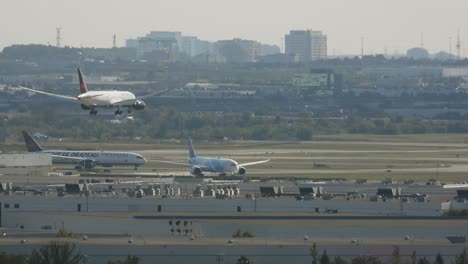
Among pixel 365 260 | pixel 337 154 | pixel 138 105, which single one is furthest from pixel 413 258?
pixel 337 154

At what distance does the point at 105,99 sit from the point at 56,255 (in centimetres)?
4830

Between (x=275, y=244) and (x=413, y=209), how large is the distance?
64.7ft

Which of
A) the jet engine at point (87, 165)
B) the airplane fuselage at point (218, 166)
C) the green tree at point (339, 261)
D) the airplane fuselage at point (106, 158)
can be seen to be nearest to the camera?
the green tree at point (339, 261)

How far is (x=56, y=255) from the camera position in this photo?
55.8 m

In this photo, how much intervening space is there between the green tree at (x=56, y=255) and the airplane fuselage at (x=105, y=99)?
1774 inches

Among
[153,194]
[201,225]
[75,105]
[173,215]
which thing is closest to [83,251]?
[201,225]

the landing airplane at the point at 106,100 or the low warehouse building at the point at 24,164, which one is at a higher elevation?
the landing airplane at the point at 106,100

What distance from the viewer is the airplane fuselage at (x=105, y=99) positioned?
10262 cm

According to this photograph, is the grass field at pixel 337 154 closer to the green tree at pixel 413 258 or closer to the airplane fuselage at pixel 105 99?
the airplane fuselage at pixel 105 99

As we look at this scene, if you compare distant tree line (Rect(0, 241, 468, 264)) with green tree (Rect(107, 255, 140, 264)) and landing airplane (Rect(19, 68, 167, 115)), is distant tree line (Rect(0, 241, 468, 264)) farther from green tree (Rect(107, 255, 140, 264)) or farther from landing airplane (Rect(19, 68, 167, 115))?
landing airplane (Rect(19, 68, 167, 115))

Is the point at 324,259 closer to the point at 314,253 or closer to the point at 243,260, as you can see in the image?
the point at 314,253

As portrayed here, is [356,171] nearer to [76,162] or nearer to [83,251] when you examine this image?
[76,162]

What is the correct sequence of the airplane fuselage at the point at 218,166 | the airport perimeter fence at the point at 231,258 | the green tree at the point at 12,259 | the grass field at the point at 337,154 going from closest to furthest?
the green tree at the point at 12,259 < the airport perimeter fence at the point at 231,258 < the airplane fuselage at the point at 218,166 < the grass field at the point at 337,154

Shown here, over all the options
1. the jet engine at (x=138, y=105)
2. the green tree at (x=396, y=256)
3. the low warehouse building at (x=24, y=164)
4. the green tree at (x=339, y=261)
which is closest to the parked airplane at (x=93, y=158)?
the low warehouse building at (x=24, y=164)
